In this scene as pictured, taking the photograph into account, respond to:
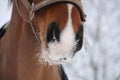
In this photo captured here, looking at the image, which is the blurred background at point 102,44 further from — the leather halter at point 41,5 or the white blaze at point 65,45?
the white blaze at point 65,45

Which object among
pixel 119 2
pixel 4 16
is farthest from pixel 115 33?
pixel 4 16

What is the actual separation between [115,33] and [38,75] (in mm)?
6069

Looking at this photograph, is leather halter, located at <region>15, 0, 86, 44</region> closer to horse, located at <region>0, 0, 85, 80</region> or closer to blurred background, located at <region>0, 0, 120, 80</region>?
horse, located at <region>0, 0, 85, 80</region>

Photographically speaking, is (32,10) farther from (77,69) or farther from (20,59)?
(77,69)

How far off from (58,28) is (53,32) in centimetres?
3

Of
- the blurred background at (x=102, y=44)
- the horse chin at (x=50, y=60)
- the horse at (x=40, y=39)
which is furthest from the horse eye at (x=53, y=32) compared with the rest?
the blurred background at (x=102, y=44)

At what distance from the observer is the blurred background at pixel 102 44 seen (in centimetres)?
804

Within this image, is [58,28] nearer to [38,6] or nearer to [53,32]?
[53,32]

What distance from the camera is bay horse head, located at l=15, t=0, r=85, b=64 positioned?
2.42 m

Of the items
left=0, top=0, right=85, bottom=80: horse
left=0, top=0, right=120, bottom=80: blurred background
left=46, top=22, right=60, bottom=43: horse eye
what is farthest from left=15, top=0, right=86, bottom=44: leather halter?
left=0, top=0, right=120, bottom=80: blurred background

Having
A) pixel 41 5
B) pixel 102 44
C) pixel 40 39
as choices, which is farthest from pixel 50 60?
pixel 102 44

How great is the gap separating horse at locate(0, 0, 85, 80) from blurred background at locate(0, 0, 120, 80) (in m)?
4.93

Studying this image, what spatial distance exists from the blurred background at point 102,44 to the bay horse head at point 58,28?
207 inches

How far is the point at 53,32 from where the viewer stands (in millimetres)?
2426
